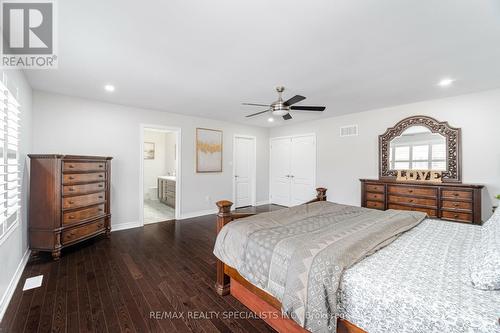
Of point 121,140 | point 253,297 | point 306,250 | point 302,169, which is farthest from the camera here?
point 302,169

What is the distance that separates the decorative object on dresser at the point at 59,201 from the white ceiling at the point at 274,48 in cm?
121

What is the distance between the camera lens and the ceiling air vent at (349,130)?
15.9 ft

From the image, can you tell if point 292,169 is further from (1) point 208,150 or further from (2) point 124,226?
(2) point 124,226

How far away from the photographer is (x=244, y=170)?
6375 mm

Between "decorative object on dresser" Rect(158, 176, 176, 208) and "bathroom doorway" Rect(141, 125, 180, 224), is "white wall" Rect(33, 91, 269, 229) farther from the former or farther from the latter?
"bathroom doorway" Rect(141, 125, 180, 224)

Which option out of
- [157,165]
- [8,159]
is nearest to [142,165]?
[8,159]

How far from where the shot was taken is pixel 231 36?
2.00 meters

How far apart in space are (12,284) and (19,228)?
0.68 metres

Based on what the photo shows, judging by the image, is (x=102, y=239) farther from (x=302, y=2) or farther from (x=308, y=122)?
(x=308, y=122)

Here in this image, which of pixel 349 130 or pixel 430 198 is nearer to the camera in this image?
pixel 430 198

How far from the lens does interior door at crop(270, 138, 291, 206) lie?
6399 mm

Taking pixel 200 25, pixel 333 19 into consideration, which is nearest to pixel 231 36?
pixel 200 25

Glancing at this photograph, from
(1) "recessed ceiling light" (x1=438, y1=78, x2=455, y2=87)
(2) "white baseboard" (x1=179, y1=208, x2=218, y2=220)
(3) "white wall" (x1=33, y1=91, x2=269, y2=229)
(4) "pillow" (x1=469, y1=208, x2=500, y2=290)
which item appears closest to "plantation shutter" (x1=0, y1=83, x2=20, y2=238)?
(3) "white wall" (x1=33, y1=91, x2=269, y2=229)

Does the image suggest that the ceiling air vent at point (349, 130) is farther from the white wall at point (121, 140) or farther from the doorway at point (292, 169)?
the white wall at point (121, 140)
